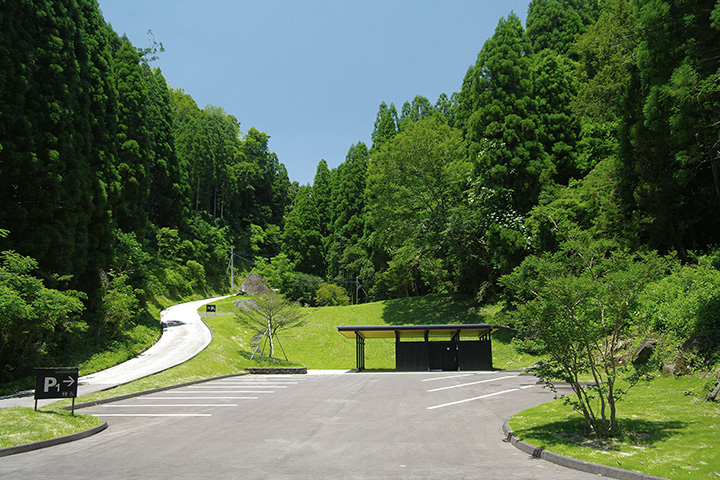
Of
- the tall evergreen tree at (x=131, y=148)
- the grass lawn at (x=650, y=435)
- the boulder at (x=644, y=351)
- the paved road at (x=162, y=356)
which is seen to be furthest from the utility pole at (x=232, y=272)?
A: the grass lawn at (x=650, y=435)

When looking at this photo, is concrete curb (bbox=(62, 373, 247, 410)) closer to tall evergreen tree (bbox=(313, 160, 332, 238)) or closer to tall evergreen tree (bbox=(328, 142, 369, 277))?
tall evergreen tree (bbox=(328, 142, 369, 277))

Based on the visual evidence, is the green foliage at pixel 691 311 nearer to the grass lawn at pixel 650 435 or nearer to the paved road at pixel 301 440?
the grass lawn at pixel 650 435

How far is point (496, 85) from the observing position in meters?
30.3

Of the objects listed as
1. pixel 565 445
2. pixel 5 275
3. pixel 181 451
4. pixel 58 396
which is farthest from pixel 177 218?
pixel 565 445

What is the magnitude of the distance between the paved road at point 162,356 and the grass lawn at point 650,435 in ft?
42.6

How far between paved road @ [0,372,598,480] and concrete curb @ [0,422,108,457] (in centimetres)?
21

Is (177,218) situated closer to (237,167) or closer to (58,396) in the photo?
(237,167)

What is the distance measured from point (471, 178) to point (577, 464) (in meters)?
26.1

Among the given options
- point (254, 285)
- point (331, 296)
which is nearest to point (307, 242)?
point (331, 296)

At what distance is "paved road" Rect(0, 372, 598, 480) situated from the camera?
19.2 ft

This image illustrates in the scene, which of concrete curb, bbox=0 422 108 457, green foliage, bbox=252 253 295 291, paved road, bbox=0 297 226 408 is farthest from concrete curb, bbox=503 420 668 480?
green foliage, bbox=252 253 295 291

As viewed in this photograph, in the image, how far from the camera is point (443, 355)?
78.5 feet

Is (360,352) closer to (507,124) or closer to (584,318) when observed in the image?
(507,124)

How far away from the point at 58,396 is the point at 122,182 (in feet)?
73.0
